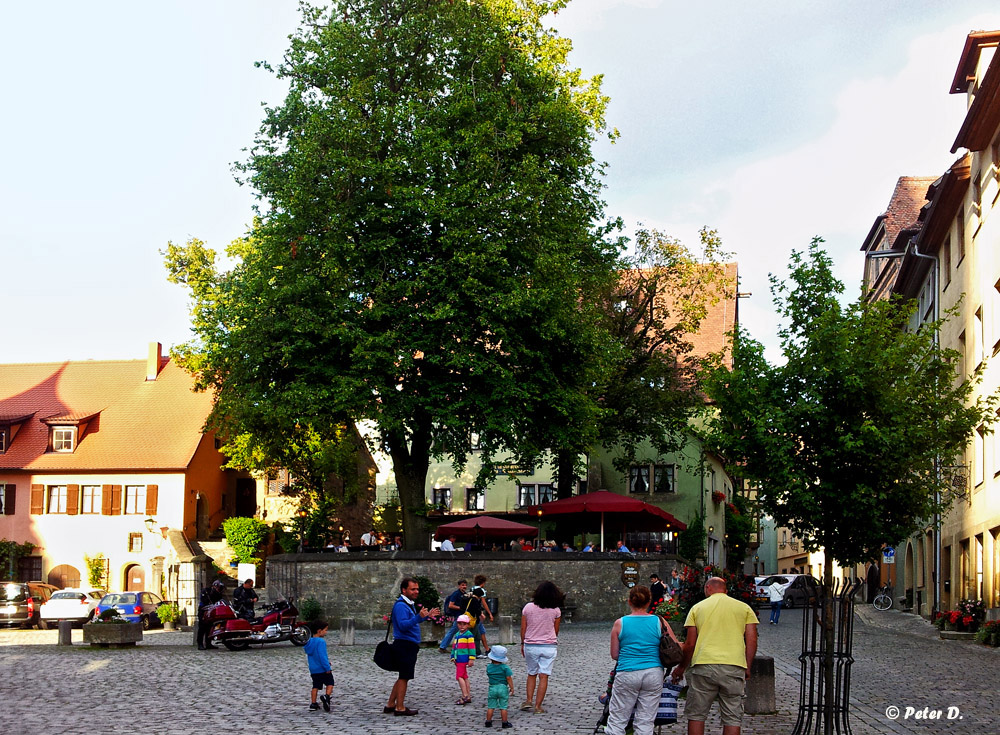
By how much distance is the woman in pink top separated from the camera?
1397 centimetres

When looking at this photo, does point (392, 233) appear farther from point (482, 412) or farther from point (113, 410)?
point (113, 410)

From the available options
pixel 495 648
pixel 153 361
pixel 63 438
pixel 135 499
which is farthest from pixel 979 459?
pixel 153 361

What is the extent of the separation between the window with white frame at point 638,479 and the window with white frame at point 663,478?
360 mm

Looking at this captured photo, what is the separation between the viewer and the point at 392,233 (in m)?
30.4

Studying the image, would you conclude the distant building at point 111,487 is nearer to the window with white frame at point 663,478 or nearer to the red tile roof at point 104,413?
the red tile roof at point 104,413

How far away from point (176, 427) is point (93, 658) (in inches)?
1213

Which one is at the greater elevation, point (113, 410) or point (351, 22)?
point (351, 22)

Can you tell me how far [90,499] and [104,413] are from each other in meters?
4.85

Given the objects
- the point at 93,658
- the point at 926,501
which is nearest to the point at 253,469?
the point at 93,658

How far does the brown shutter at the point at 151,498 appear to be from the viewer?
50.4 meters

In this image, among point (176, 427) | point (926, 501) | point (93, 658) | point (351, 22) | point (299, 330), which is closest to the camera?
point (926, 501)

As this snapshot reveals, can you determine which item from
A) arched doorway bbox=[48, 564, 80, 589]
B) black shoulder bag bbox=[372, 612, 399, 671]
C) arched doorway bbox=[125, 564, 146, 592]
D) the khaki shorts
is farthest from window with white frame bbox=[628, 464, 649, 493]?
the khaki shorts

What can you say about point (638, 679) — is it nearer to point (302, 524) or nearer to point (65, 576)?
point (302, 524)

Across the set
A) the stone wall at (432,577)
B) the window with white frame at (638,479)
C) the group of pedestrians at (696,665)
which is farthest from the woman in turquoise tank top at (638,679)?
the window with white frame at (638,479)
